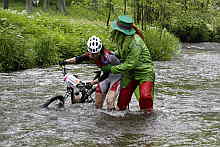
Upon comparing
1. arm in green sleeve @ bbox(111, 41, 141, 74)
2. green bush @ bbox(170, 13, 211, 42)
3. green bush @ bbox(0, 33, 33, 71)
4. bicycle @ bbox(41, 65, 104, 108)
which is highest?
arm in green sleeve @ bbox(111, 41, 141, 74)

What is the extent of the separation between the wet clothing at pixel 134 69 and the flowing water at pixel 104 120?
451 mm

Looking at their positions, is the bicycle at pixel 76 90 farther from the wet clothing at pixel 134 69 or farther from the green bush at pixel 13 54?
the green bush at pixel 13 54

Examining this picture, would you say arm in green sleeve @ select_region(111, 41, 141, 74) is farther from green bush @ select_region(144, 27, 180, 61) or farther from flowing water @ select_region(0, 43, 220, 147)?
green bush @ select_region(144, 27, 180, 61)

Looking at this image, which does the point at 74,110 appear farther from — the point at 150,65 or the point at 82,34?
the point at 82,34

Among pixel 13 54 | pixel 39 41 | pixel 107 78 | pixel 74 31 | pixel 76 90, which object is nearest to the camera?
pixel 107 78

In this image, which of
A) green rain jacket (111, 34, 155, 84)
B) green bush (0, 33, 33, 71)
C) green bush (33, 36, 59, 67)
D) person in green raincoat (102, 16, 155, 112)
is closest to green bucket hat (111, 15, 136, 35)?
person in green raincoat (102, 16, 155, 112)

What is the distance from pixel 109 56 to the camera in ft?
29.7

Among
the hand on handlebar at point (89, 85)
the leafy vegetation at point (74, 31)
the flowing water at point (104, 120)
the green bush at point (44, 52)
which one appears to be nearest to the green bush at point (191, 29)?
the leafy vegetation at point (74, 31)

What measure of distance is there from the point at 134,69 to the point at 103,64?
589 millimetres

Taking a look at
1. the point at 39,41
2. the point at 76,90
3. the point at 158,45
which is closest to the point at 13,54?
the point at 39,41

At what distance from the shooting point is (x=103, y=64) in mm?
9023

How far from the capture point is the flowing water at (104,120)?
7621mm

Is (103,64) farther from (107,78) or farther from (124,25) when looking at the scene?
(124,25)

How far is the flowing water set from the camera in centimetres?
762
